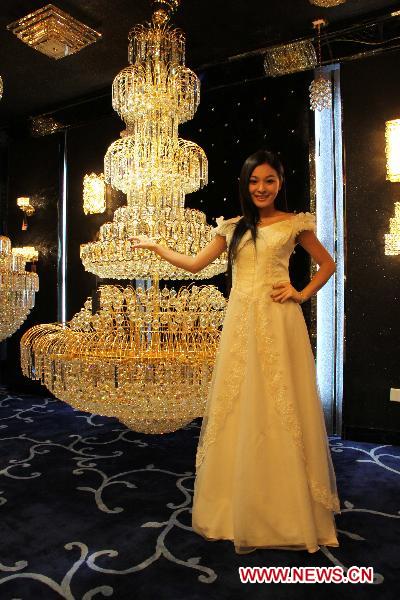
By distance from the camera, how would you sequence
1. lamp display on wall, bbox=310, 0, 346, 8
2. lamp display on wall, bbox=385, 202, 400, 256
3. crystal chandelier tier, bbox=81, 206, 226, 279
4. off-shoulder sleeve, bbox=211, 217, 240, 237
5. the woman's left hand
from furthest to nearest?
lamp display on wall, bbox=385, 202, 400, 256 → lamp display on wall, bbox=310, 0, 346, 8 → crystal chandelier tier, bbox=81, 206, 226, 279 → off-shoulder sleeve, bbox=211, 217, 240, 237 → the woman's left hand

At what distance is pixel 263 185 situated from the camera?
196 cm

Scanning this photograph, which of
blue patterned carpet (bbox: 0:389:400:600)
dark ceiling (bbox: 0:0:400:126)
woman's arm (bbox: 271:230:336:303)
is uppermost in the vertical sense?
dark ceiling (bbox: 0:0:400:126)

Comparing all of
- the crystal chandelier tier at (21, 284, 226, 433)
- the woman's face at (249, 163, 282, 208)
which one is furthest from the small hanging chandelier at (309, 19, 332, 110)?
the woman's face at (249, 163, 282, 208)

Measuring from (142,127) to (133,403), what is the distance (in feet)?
5.63

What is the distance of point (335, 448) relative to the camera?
3.28m

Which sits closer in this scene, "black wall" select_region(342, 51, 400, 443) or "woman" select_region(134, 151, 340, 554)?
"woman" select_region(134, 151, 340, 554)

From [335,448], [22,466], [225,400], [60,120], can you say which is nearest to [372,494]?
[335,448]

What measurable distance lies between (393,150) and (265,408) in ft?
8.08

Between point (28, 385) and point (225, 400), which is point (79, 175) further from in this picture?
point (225, 400)

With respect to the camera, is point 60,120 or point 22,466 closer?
point 22,466

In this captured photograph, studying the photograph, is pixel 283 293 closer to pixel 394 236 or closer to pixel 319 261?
pixel 319 261

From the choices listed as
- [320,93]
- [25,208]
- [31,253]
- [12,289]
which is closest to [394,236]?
[320,93]

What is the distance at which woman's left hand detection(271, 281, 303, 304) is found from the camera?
1.88m

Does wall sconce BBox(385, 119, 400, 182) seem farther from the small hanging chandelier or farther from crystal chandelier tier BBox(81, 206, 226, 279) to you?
crystal chandelier tier BBox(81, 206, 226, 279)
